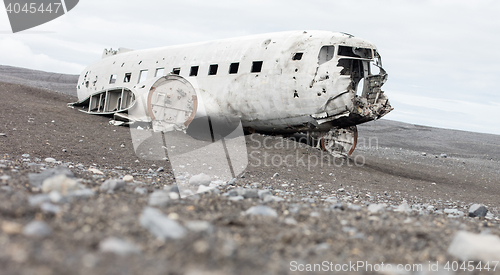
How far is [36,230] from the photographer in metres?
2.16

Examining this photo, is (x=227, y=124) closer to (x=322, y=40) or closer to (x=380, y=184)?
(x=322, y=40)

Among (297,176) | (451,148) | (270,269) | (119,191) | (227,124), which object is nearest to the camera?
(270,269)

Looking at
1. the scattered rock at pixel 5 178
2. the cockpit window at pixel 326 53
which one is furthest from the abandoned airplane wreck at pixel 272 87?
the scattered rock at pixel 5 178

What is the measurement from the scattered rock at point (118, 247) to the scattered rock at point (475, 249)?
2374mm

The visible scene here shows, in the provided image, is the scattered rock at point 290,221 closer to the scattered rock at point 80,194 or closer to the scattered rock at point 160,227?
the scattered rock at point 160,227

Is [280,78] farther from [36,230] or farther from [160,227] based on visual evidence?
[36,230]

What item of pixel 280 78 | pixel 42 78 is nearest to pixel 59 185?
pixel 280 78

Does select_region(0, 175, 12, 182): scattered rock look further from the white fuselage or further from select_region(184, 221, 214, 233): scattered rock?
the white fuselage

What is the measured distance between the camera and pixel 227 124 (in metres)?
14.2

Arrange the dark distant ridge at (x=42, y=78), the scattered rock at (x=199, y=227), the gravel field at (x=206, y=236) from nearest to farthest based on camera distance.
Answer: the gravel field at (x=206, y=236) < the scattered rock at (x=199, y=227) < the dark distant ridge at (x=42, y=78)

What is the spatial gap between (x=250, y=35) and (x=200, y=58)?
2.11 m

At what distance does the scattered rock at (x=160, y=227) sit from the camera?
2357 mm

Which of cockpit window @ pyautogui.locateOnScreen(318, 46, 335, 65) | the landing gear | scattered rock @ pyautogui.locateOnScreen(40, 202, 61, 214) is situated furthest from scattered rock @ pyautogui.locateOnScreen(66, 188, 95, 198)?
the landing gear

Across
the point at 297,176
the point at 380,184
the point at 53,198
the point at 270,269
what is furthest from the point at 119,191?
the point at 380,184
